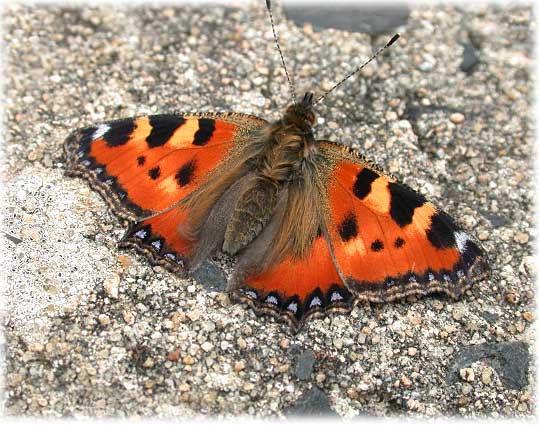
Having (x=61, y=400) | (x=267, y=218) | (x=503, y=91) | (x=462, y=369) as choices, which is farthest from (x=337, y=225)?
(x=503, y=91)

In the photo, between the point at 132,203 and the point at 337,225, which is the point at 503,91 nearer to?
the point at 337,225

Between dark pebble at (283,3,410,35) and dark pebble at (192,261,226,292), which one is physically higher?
dark pebble at (283,3,410,35)

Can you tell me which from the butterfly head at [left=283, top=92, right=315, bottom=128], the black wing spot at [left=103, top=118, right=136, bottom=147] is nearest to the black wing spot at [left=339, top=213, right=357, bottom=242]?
the butterfly head at [left=283, top=92, right=315, bottom=128]

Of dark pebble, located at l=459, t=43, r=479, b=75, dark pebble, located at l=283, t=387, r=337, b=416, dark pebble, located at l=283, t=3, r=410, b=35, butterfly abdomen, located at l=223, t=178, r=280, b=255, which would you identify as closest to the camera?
dark pebble, located at l=283, t=387, r=337, b=416

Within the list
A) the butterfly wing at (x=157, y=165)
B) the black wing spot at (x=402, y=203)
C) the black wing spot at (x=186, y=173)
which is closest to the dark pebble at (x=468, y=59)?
the black wing spot at (x=402, y=203)

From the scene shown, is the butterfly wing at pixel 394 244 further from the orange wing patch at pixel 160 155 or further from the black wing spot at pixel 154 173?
the black wing spot at pixel 154 173

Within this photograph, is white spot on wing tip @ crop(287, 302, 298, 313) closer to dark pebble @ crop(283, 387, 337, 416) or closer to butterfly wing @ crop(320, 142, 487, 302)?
butterfly wing @ crop(320, 142, 487, 302)
